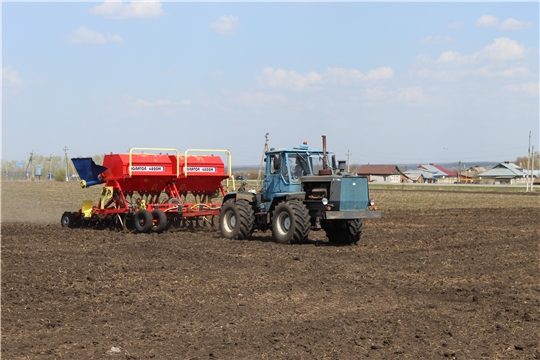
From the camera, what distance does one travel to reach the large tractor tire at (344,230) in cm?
1545

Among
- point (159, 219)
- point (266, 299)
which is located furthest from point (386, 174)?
point (266, 299)

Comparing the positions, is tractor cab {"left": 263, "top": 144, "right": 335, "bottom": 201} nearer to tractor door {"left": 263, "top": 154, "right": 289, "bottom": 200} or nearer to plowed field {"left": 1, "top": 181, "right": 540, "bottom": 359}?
tractor door {"left": 263, "top": 154, "right": 289, "bottom": 200}

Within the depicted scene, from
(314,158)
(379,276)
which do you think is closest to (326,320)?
(379,276)

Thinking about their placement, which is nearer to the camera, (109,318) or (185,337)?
(185,337)

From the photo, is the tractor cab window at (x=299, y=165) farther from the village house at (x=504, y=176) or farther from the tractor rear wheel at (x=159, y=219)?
the village house at (x=504, y=176)

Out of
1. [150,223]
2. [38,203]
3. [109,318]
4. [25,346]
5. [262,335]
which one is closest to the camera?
[25,346]

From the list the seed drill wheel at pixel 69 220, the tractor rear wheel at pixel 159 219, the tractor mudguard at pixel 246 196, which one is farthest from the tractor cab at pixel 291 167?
the seed drill wheel at pixel 69 220

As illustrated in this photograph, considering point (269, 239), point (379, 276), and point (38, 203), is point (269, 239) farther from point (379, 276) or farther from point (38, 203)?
point (38, 203)

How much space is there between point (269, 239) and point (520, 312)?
28.7ft

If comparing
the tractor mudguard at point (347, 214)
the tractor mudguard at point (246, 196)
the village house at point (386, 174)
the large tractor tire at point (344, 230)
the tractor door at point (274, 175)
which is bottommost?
the large tractor tire at point (344, 230)

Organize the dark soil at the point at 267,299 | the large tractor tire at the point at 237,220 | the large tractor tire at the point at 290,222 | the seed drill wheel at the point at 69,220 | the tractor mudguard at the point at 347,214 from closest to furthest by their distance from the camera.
Result: the dark soil at the point at 267,299 < the tractor mudguard at the point at 347,214 < the large tractor tire at the point at 290,222 < the large tractor tire at the point at 237,220 < the seed drill wheel at the point at 69,220

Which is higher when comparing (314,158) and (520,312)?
(314,158)

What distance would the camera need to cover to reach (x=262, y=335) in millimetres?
7379

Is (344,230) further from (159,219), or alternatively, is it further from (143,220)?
(143,220)
